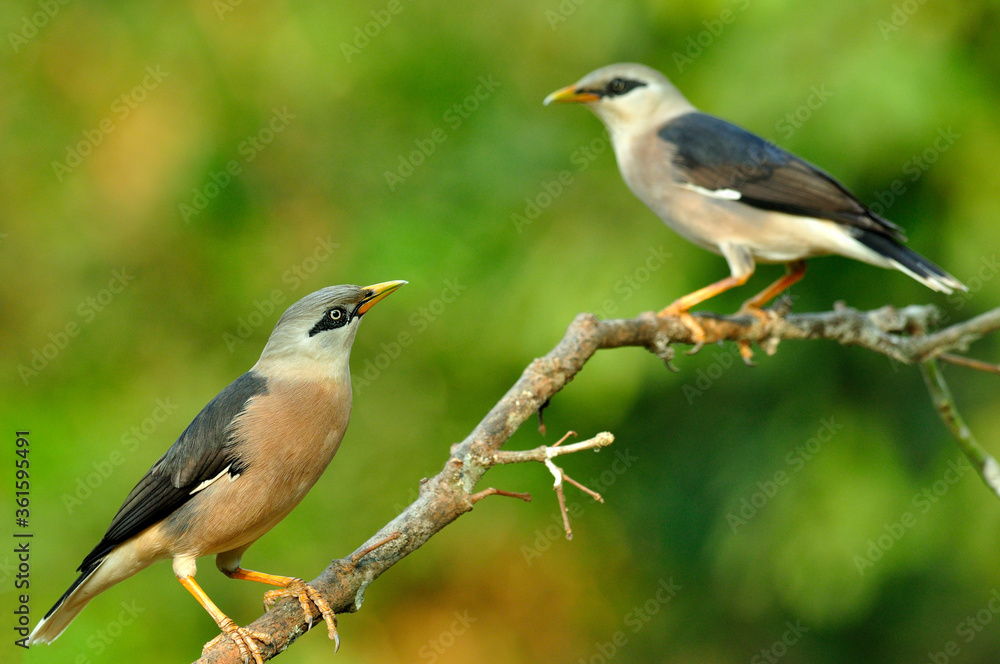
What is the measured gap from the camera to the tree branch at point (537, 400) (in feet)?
7.43

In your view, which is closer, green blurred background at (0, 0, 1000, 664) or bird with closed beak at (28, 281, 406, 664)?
bird with closed beak at (28, 281, 406, 664)

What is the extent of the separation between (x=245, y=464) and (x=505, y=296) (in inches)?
142

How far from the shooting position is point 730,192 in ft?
15.1

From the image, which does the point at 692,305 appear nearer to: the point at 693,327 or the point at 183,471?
the point at 693,327

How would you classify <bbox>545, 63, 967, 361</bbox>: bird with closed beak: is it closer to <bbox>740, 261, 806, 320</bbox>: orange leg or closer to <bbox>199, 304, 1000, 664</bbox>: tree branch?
<bbox>740, 261, 806, 320</bbox>: orange leg

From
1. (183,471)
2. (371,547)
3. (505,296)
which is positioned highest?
(183,471)

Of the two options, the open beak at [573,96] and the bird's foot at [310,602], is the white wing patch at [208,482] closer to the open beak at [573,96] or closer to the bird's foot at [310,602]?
the bird's foot at [310,602]

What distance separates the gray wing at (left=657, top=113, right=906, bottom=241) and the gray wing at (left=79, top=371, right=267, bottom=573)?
2860 millimetres

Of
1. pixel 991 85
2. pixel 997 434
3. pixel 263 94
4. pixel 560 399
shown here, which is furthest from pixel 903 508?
pixel 263 94

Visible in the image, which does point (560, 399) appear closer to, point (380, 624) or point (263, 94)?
point (380, 624)

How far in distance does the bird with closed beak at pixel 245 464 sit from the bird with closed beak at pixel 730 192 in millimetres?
1912

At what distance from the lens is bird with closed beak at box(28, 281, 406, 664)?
2.50 metres

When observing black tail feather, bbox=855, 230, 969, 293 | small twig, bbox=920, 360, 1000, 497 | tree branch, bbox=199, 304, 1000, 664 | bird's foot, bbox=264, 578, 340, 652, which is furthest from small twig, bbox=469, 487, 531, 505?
black tail feather, bbox=855, 230, 969, 293

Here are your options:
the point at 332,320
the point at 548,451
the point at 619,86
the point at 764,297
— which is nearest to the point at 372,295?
the point at 332,320
